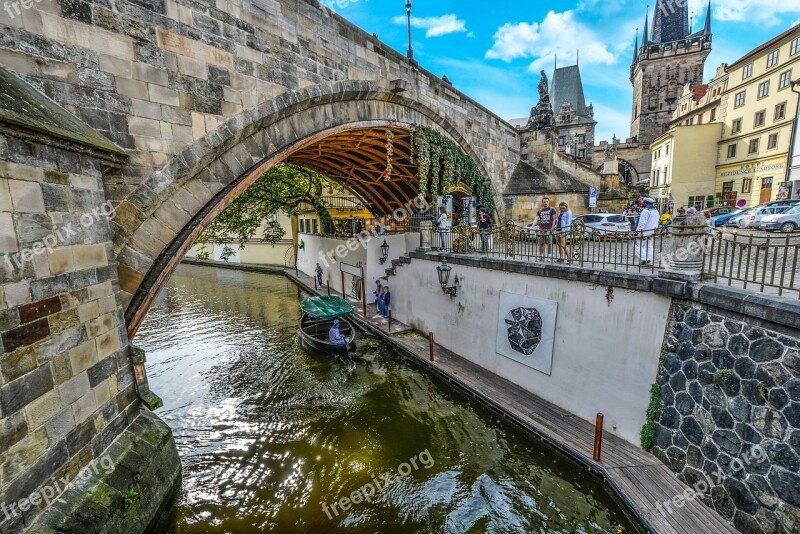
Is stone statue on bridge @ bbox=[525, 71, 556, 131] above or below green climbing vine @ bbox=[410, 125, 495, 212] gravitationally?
above

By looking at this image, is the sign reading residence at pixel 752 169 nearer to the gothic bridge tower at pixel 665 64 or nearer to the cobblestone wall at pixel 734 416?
the gothic bridge tower at pixel 665 64

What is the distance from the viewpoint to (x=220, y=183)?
6.47m

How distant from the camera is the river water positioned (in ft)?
18.5

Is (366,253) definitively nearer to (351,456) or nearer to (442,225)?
(442,225)

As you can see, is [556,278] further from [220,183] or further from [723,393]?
[220,183]

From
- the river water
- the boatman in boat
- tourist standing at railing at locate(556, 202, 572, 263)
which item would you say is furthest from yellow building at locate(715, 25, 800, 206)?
the boatman in boat

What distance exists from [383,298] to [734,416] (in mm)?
11214

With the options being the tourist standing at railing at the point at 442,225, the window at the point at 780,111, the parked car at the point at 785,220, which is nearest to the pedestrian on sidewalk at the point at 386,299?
the tourist standing at railing at the point at 442,225

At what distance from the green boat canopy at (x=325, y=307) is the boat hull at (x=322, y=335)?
550 millimetres

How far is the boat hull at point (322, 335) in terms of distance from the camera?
37.6 ft

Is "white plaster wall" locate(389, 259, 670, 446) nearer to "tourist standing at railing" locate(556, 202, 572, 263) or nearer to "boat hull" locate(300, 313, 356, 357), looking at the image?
"tourist standing at railing" locate(556, 202, 572, 263)

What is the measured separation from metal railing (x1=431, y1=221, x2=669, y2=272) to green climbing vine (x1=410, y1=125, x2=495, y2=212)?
263cm

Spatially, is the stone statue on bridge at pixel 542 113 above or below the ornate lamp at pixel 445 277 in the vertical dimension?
above

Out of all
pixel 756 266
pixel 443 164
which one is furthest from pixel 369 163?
pixel 756 266
